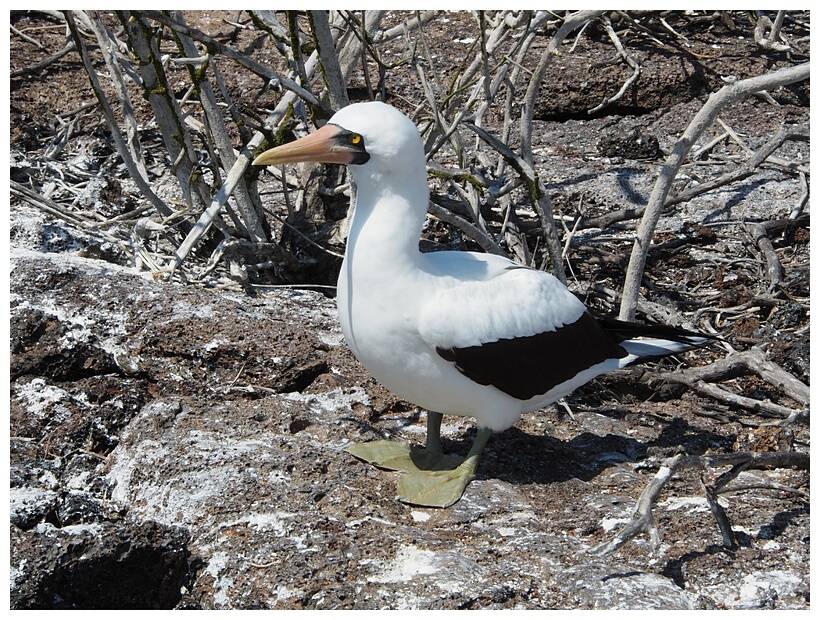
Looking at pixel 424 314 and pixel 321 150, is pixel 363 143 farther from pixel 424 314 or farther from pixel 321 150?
pixel 424 314

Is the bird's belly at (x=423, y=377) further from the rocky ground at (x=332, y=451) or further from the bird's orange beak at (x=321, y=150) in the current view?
the bird's orange beak at (x=321, y=150)

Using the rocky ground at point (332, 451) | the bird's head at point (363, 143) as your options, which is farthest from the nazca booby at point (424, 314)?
the rocky ground at point (332, 451)

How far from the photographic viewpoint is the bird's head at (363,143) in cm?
292

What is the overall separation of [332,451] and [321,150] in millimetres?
996

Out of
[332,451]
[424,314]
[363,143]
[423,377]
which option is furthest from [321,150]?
[332,451]

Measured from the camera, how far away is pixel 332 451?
10.8 feet

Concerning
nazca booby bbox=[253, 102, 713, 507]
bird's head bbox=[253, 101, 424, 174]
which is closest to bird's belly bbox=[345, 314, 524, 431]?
nazca booby bbox=[253, 102, 713, 507]

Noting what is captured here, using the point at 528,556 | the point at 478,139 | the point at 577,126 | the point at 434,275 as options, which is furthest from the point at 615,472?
the point at 577,126

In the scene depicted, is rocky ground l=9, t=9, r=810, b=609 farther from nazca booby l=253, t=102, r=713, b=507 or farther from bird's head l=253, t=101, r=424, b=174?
bird's head l=253, t=101, r=424, b=174

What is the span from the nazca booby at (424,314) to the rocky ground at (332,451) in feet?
0.57

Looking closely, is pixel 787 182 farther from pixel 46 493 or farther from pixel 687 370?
pixel 46 493

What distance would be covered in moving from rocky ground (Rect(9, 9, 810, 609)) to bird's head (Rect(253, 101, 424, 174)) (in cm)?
94

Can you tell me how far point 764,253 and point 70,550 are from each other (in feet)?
11.0

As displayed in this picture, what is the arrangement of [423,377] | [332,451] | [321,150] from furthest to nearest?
[332,451] → [423,377] → [321,150]
